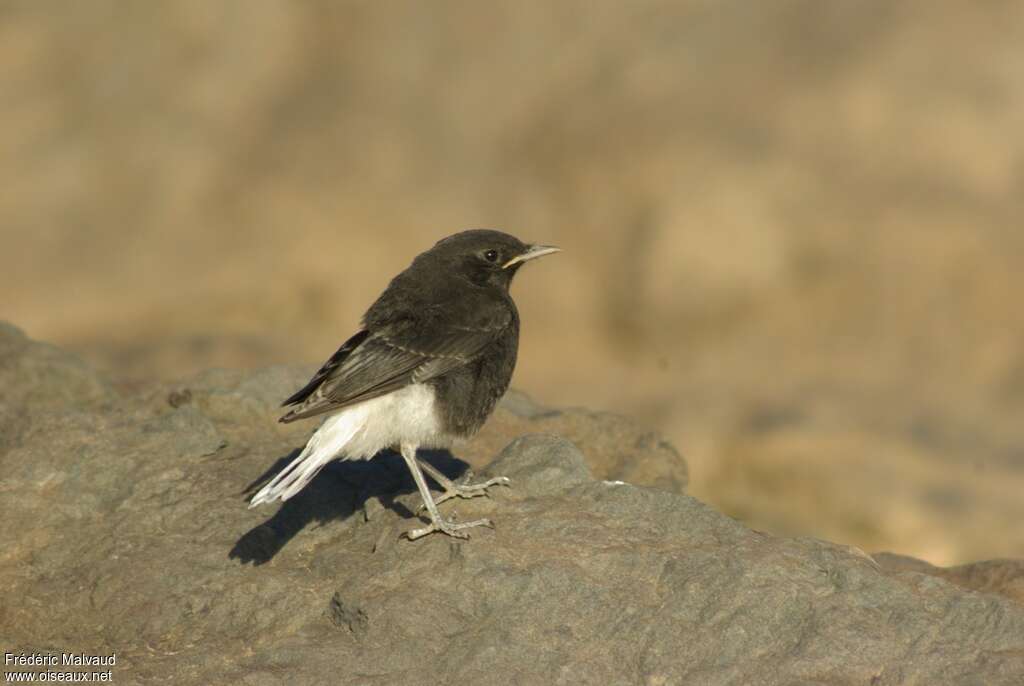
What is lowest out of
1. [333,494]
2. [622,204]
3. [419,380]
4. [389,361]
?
[333,494]

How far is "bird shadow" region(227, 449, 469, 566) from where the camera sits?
1116 cm

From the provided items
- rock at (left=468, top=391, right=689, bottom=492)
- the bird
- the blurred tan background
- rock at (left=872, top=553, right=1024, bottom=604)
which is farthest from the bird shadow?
the blurred tan background

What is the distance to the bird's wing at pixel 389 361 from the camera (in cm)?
1108

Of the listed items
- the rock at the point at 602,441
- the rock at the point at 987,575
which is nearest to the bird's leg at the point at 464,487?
the rock at the point at 602,441

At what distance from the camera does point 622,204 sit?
88.9 ft

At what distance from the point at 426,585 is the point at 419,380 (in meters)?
1.86

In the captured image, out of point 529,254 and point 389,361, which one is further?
point 529,254

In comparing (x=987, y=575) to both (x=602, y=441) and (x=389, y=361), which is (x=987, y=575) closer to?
(x=602, y=441)

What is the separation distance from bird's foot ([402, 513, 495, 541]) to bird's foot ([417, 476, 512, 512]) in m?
0.43

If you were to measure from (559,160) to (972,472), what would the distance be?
1002 centimetres

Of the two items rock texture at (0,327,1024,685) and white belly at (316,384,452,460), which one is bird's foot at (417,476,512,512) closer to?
rock texture at (0,327,1024,685)

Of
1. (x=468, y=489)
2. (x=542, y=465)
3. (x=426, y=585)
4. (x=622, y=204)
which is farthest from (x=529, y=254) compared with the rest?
(x=622, y=204)

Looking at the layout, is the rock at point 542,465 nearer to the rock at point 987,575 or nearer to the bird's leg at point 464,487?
the bird's leg at point 464,487

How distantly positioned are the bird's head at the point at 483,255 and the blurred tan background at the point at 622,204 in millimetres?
9635
